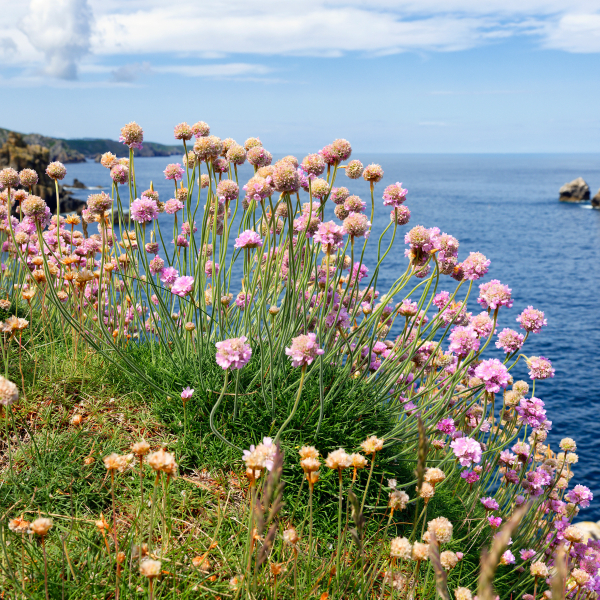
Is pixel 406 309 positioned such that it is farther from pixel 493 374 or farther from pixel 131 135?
pixel 131 135

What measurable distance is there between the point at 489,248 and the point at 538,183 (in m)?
102

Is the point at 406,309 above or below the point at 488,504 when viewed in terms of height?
above

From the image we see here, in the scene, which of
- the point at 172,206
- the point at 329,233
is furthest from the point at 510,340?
the point at 172,206

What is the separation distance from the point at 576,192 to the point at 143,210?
11085cm

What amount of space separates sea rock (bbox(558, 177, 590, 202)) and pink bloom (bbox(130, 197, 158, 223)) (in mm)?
110453

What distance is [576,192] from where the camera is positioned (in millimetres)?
96062

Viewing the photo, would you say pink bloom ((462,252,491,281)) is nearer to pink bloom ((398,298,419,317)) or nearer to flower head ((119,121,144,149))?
pink bloom ((398,298,419,317))

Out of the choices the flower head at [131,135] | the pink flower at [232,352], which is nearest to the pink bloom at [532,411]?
the pink flower at [232,352]

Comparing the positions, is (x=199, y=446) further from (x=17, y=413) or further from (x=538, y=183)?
(x=538, y=183)

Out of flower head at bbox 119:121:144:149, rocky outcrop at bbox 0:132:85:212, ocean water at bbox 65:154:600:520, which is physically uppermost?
rocky outcrop at bbox 0:132:85:212

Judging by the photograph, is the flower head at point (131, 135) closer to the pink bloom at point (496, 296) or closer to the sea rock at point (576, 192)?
the pink bloom at point (496, 296)

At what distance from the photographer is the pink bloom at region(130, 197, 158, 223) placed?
12.9 ft

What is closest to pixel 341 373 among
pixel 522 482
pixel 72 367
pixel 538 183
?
pixel 522 482

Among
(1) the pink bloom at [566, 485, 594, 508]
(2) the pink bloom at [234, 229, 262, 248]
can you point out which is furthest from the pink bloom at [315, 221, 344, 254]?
(1) the pink bloom at [566, 485, 594, 508]
